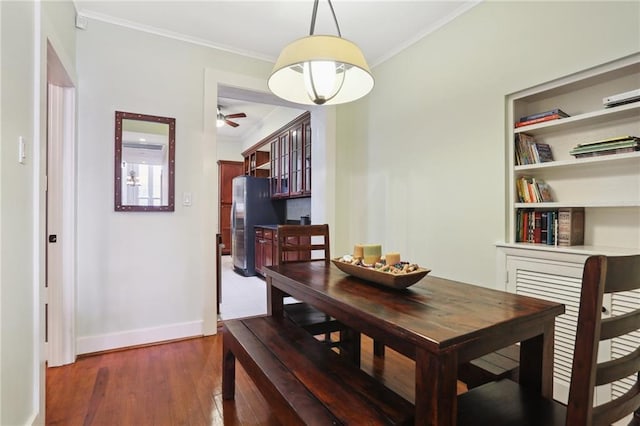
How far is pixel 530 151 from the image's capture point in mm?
2137

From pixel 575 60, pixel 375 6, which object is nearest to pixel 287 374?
pixel 575 60

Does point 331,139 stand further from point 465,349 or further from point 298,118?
point 465,349

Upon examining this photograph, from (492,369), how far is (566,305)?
2.95ft

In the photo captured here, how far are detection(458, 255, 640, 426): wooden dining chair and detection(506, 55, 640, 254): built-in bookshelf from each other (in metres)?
1.05

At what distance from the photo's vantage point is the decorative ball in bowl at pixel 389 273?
1391mm

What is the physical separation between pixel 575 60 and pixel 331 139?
2.23 meters

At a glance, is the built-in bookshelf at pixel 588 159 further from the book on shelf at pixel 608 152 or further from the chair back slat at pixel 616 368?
the chair back slat at pixel 616 368

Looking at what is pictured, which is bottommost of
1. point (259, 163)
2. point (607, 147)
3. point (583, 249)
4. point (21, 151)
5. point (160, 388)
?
point (160, 388)

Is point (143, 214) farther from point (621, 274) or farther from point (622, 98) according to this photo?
point (622, 98)

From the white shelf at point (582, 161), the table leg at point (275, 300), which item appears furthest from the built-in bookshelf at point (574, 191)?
the table leg at point (275, 300)

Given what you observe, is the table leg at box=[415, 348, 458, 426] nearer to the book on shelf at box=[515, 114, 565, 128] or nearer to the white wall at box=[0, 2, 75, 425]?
the white wall at box=[0, 2, 75, 425]

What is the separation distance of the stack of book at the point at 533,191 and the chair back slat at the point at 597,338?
1335mm

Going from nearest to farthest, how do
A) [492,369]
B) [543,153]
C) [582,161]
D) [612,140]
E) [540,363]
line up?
[540,363] < [492,369] < [612,140] < [582,161] < [543,153]

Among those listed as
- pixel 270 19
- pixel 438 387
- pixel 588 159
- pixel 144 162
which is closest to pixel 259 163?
pixel 144 162
